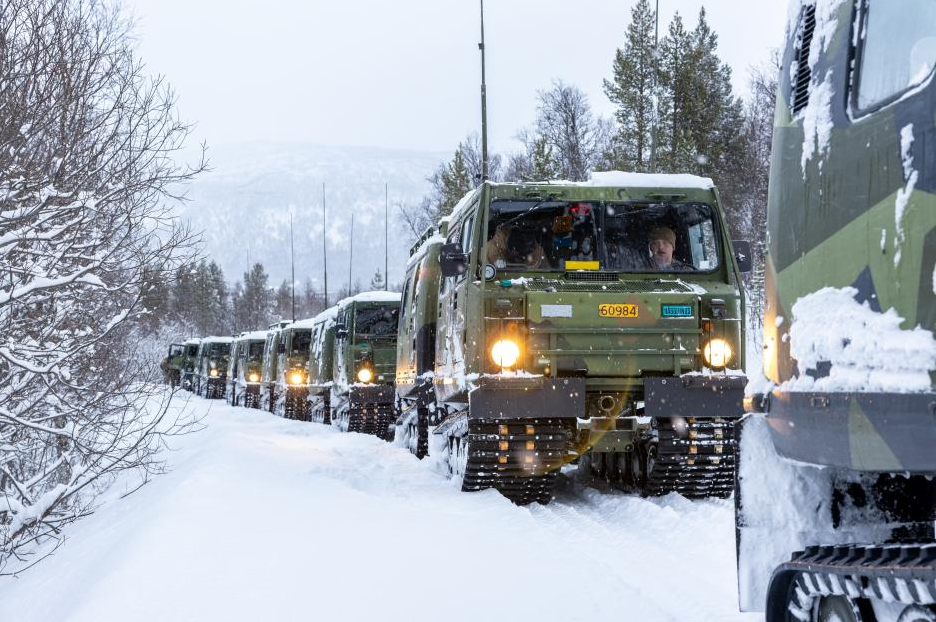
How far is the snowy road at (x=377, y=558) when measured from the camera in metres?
4.92

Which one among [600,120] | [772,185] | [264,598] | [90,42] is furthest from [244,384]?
[772,185]

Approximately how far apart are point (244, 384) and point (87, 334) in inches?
1129

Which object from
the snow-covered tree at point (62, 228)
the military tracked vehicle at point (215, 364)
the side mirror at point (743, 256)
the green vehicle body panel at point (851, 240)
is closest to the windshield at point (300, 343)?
the snow-covered tree at point (62, 228)

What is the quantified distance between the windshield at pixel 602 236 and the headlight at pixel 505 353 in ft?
2.94

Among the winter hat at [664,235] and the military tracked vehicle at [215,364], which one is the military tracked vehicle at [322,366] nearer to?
the winter hat at [664,235]

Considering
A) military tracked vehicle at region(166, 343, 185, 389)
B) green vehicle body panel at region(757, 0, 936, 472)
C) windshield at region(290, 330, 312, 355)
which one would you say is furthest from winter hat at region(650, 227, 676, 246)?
military tracked vehicle at region(166, 343, 185, 389)

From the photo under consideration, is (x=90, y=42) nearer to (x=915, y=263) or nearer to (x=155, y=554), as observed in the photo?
(x=155, y=554)

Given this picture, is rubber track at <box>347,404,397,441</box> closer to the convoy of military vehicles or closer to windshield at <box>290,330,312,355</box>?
the convoy of military vehicles

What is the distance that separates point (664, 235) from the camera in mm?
9062

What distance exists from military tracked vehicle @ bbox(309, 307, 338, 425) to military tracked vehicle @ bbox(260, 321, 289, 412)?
5206 millimetres

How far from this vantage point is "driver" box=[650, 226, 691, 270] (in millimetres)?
8977

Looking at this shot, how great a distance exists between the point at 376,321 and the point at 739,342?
11.3 m

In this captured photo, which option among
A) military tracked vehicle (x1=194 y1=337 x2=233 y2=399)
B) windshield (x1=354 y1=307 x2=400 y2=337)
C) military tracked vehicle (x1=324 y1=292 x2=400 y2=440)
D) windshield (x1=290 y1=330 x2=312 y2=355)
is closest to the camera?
military tracked vehicle (x1=324 y1=292 x2=400 y2=440)

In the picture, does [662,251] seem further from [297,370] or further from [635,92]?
[635,92]
